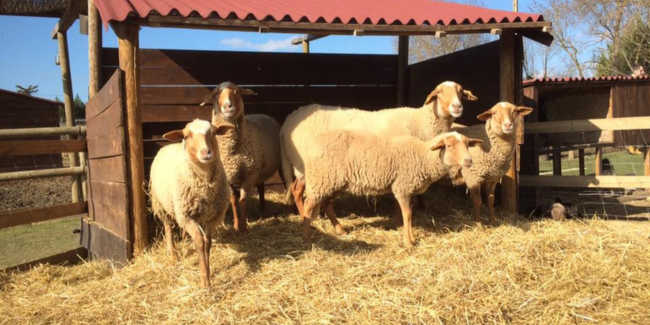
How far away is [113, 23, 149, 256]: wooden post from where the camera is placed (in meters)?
5.37

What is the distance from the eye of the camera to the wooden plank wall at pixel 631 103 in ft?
38.1

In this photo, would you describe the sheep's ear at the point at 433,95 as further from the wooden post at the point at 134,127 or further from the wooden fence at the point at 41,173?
the wooden fence at the point at 41,173

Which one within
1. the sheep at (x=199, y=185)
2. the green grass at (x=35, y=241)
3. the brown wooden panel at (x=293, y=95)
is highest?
the brown wooden panel at (x=293, y=95)

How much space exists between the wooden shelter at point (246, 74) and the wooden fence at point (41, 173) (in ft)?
0.75

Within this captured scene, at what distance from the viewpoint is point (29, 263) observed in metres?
5.80

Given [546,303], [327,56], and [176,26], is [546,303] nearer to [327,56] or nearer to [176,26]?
[176,26]

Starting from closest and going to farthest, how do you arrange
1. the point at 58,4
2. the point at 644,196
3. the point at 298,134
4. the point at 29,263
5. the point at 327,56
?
the point at 29,263 < the point at 298,134 < the point at 58,4 < the point at 327,56 < the point at 644,196

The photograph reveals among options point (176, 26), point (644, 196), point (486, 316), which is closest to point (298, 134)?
point (176, 26)

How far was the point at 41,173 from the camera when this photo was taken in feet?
21.8

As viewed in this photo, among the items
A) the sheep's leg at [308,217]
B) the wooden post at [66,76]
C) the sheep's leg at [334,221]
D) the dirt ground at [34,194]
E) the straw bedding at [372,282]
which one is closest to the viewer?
the straw bedding at [372,282]

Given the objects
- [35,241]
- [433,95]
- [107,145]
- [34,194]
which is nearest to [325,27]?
[433,95]

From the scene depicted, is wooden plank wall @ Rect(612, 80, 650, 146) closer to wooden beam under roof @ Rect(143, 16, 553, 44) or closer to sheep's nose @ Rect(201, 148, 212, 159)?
wooden beam under roof @ Rect(143, 16, 553, 44)

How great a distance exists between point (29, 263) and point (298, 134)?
3.60m

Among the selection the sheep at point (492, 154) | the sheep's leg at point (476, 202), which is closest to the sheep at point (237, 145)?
the sheep at point (492, 154)
